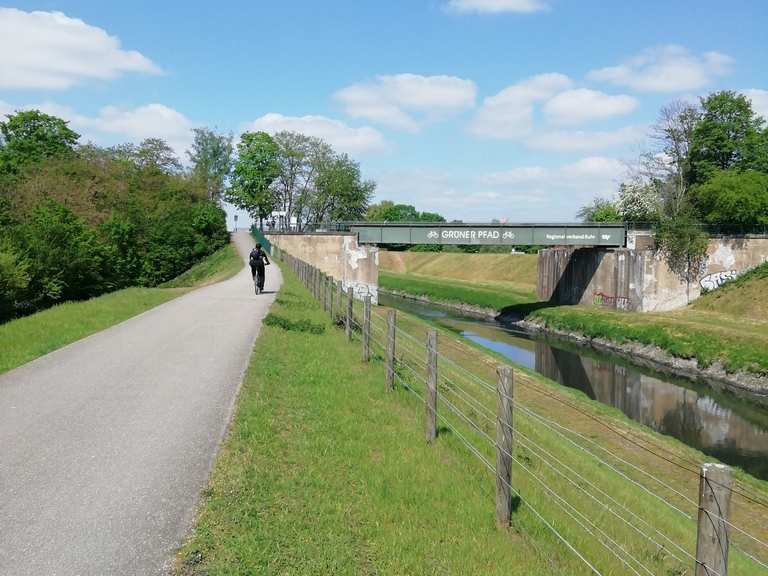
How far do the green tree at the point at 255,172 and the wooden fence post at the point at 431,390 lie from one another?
7747 cm

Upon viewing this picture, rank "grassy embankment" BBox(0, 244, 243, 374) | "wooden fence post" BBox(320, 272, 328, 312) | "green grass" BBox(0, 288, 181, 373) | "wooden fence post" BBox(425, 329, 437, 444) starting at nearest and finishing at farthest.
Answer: "wooden fence post" BBox(425, 329, 437, 444), "green grass" BBox(0, 288, 181, 373), "grassy embankment" BBox(0, 244, 243, 374), "wooden fence post" BBox(320, 272, 328, 312)

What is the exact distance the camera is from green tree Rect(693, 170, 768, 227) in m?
52.3

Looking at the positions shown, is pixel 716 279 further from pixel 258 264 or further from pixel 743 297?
pixel 258 264

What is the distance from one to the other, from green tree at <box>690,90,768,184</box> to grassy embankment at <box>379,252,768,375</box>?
1521cm

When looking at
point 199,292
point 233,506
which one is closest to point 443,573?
point 233,506

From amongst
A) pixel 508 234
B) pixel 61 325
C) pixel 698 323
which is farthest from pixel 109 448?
pixel 508 234

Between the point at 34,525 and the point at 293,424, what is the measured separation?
3.93m

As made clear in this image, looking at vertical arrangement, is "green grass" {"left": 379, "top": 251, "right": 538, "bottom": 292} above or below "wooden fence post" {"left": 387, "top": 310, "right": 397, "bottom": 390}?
below

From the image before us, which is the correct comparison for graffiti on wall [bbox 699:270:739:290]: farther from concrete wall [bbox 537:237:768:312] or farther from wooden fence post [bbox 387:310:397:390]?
wooden fence post [bbox 387:310:397:390]

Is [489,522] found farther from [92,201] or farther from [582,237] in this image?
[92,201]

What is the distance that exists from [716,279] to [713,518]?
52.1m

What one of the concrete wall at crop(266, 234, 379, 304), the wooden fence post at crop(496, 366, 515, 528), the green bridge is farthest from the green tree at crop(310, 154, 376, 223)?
the wooden fence post at crop(496, 366, 515, 528)

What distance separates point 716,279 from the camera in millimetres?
50688

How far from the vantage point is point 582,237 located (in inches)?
2037
